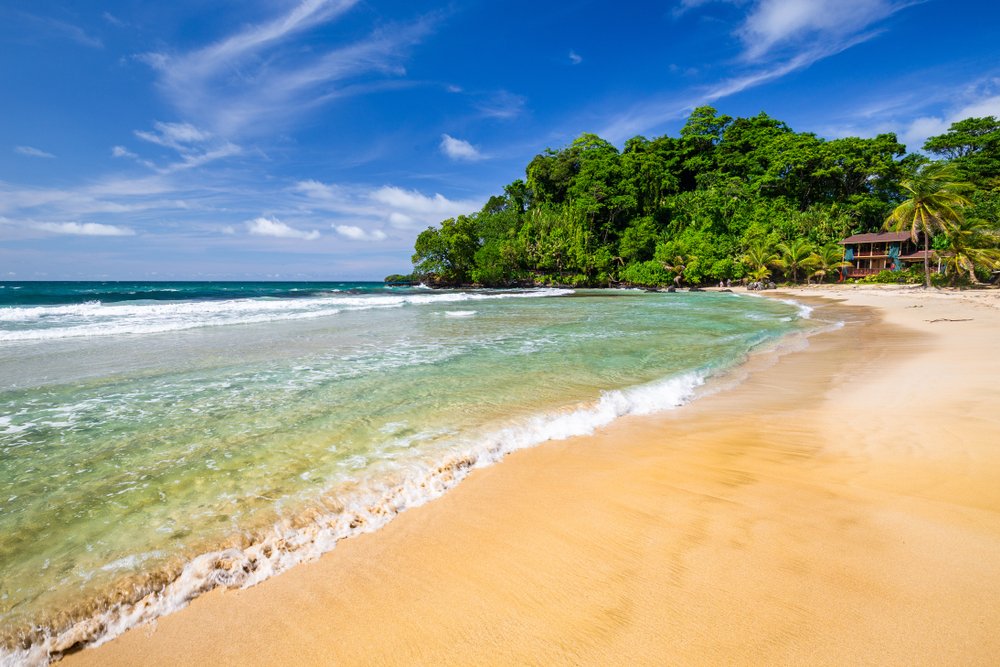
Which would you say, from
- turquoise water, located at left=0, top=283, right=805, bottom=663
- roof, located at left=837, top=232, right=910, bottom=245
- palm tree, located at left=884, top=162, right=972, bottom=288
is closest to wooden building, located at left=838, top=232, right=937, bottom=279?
roof, located at left=837, top=232, right=910, bottom=245

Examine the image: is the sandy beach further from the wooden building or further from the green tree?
the green tree

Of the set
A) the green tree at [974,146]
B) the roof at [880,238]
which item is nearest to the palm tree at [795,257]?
the roof at [880,238]

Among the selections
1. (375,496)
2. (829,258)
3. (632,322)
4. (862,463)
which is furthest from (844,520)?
(829,258)

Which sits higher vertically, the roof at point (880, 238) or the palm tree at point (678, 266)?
the roof at point (880, 238)

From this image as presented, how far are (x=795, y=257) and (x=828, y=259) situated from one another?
11.5 feet

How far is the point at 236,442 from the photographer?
15.8 feet

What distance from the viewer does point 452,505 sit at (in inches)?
134

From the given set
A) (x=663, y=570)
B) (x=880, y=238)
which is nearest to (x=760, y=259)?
(x=880, y=238)

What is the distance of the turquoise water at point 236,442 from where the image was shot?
266 cm

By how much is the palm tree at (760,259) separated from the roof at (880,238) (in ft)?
25.6

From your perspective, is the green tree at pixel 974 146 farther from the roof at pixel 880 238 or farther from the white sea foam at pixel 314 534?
the white sea foam at pixel 314 534

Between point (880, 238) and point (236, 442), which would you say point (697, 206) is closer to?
point (880, 238)

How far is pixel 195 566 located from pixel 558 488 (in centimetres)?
266

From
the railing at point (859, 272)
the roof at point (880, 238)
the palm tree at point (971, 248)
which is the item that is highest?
the roof at point (880, 238)
